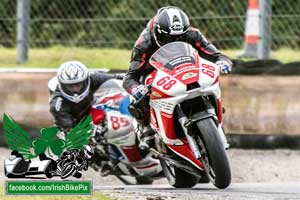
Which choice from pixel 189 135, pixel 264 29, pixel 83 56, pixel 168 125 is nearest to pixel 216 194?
pixel 189 135

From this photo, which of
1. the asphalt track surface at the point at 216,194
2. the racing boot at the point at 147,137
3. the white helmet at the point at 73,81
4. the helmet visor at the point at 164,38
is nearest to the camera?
the asphalt track surface at the point at 216,194

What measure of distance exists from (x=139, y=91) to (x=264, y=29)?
4.22 metres

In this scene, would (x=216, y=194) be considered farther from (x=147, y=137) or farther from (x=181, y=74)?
(x=147, y=137)

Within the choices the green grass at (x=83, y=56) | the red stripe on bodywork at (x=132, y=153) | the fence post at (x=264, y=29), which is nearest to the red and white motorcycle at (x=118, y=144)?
the red stripe on bodywork at (x=132, y=153)

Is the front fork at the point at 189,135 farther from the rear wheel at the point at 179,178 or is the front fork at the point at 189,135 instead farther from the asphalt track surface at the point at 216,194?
the rear wheel at the point at 179,178

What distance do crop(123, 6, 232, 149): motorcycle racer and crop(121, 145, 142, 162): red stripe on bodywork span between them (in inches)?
34.1

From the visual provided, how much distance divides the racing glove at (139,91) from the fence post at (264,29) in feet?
13.3

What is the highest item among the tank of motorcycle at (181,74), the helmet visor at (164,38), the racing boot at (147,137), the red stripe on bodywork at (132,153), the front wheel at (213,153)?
the helmet visor at (164,38)

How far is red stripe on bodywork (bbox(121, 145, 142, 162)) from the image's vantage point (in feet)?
35.2

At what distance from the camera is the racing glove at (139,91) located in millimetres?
9156

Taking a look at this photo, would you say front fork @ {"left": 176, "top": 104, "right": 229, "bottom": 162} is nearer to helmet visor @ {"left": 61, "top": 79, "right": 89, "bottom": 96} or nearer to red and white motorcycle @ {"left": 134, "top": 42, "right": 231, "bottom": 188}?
red and white motorcycle @ {"left": 134, "top": 42, "right": 231, "bottom": 188}

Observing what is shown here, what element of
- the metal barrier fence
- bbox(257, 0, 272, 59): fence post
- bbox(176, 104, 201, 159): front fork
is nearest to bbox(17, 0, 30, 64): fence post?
the metal barrier fence

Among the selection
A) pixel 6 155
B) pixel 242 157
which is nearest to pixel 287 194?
pixel 242 157

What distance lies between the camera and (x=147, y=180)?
10984 mm
